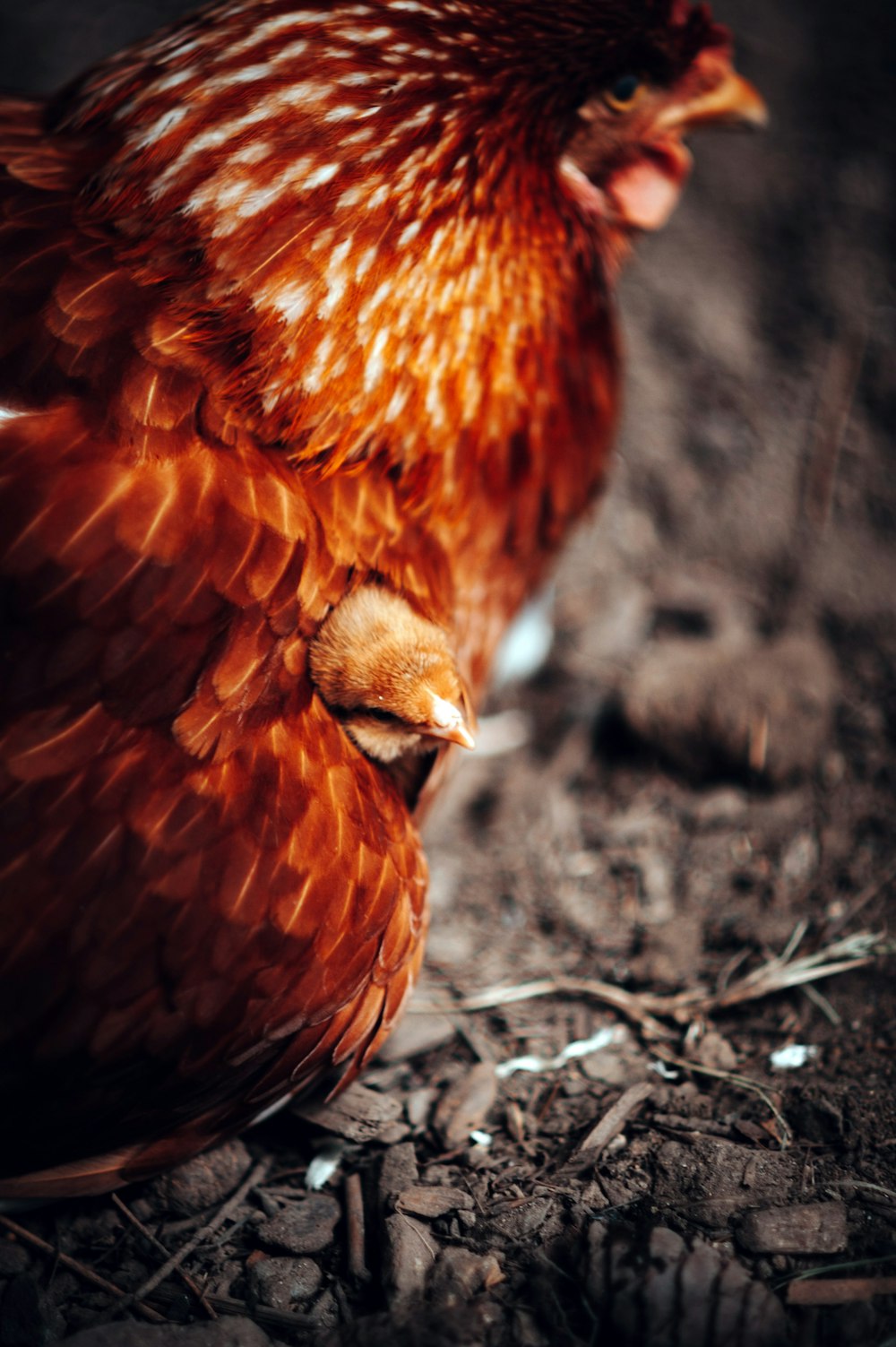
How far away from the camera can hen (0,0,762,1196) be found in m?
1.15

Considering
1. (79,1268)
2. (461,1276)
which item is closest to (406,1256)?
(461,1276)

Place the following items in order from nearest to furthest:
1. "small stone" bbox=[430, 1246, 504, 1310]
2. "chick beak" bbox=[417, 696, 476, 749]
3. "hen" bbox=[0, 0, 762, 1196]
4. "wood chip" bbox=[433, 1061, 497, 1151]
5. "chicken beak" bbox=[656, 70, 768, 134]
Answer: "hen" bbox=[0, 0, 762, 1196], "small stone" bbox=[430, 1246, 504, 1310], "chick beak" bbox=[417, 696, 476, 749], "wood chip" bbox=[433, 1061, 497, 1151], "chicken beak" bbox=[656, 70, 768, 134]

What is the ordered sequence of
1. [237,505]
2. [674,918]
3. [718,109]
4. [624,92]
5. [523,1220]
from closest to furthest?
[237,505], [523,1220], [624,92], [718,109], [674,918]

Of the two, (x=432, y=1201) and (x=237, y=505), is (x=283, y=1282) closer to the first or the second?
(x=432, y=1201)

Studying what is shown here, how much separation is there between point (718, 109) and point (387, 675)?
125 cm

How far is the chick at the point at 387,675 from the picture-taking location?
132 centimetres

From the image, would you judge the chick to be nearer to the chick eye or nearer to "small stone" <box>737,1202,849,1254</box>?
"small stone" <box>737,1202,849,1254</box>

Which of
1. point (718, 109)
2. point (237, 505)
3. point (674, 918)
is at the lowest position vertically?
point (674, 918)

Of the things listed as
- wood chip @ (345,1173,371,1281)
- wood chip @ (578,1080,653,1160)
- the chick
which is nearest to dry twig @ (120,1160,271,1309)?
wood chip @ (345,1173,371,1281)

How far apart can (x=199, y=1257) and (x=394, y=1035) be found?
453mm

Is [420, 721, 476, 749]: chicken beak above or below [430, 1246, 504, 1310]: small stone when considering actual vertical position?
above

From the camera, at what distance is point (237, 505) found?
1227 millimetres

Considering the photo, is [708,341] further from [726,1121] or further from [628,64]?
[726,1121]

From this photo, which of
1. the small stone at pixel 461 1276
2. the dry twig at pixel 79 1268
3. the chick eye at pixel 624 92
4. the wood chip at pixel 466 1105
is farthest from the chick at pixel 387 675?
the chick eye at pixel 624 92
